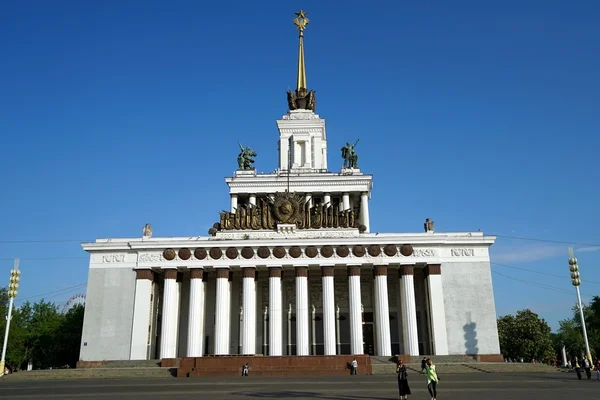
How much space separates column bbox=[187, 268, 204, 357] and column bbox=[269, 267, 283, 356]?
457 centimetres

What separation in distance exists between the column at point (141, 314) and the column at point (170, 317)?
1.00 meters

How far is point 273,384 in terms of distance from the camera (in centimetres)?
1834

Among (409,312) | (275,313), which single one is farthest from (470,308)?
(275,313)

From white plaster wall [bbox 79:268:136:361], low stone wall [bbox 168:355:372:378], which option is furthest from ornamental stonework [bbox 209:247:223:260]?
low stone wall [bbox 168:355:372:378]

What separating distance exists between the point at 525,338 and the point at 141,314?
41193mm

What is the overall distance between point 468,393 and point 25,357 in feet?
151

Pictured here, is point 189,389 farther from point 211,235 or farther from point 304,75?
point 304,75

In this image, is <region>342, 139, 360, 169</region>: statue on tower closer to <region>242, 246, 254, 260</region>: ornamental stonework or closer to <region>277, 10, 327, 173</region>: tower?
<region>277, 10, 327, 173</region>: tower

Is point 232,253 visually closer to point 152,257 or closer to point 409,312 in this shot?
point 152,257

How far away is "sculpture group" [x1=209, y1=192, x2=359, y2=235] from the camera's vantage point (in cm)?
3453

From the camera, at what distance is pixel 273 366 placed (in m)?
23.6

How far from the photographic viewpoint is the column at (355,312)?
3117cm

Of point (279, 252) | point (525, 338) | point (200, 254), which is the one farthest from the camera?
point (525, 338)

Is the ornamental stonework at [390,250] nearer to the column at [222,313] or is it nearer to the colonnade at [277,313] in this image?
the colonnade at [277,313]
